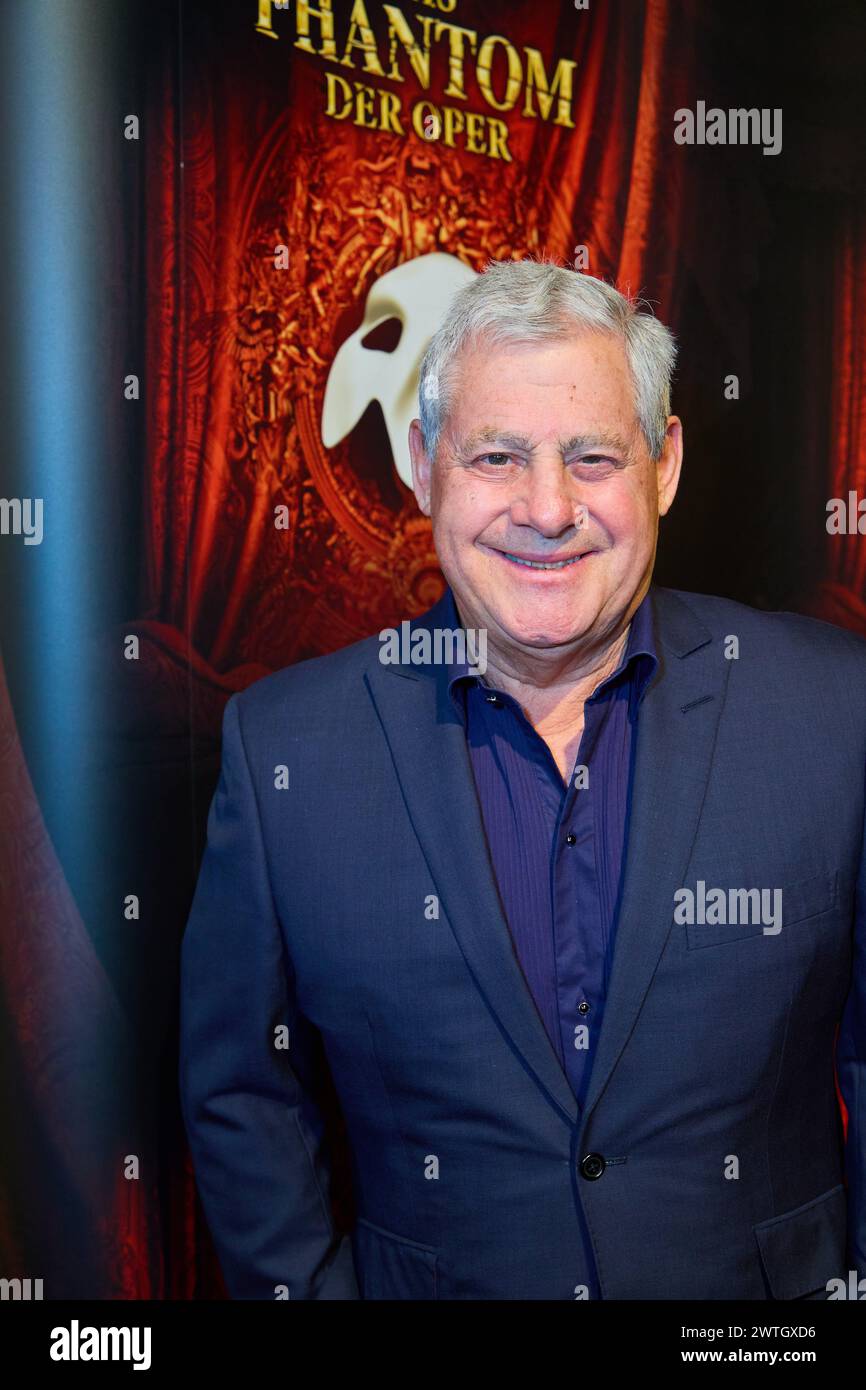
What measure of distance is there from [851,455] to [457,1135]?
151 centimetres

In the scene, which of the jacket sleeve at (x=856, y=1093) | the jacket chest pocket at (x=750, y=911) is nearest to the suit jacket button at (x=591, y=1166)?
the jacket chest pocket at (x=750, y=911)

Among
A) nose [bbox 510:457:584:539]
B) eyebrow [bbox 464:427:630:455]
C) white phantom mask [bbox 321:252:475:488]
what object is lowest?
nose [bbox 510:457:584:539]

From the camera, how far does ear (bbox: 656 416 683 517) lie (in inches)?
85.6

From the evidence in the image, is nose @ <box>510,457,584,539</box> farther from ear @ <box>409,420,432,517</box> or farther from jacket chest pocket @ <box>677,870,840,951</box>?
Result: jacket chest pocket @ <box>677,870,840,951</box>

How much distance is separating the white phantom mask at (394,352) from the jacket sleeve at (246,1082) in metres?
0.78

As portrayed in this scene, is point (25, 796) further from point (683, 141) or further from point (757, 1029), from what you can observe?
point (683, 141)

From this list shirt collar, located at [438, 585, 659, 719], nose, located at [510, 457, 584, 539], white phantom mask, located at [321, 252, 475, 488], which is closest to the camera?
nose, located at [510, 457, 584, 539]

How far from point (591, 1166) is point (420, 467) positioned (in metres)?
1.04

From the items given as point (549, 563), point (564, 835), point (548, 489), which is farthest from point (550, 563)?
point (564, 835)

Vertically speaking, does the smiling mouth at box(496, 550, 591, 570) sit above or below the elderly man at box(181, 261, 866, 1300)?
above

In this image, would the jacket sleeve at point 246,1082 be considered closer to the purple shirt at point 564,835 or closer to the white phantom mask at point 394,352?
the purple shirt at point 564,835

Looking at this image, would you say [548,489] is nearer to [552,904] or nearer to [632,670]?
[632,670]

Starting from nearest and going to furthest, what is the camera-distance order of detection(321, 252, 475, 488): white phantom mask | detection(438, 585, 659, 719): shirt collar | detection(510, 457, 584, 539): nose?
detection(510, 457, 584, 539): nose → detection(438, 585, 659, 719): shirt collar → detection(321, 252, 475, 488): white phantom mask

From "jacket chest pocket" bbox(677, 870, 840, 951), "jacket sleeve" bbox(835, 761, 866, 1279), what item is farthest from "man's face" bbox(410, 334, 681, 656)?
"jacket sleeve" bbox(835, 761, 866, 1279)
